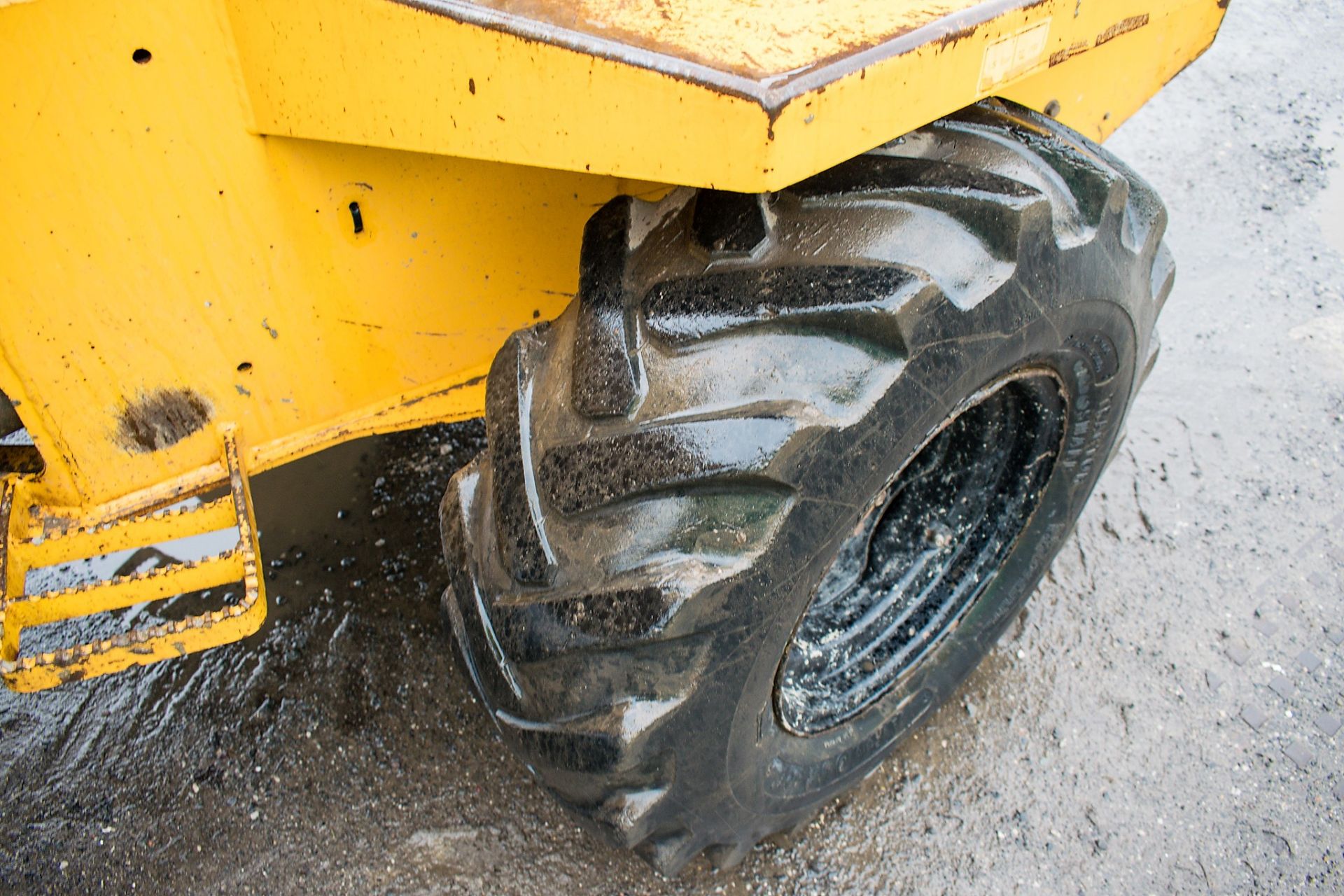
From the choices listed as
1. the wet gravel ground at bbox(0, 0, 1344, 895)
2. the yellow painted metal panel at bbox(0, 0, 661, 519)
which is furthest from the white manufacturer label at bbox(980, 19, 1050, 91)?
the wet gravel ground at bbox(0, 0, 1344, 895)

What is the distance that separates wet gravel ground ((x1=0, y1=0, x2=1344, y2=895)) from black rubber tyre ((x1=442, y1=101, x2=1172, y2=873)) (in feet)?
1.50

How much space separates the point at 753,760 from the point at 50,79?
46.5 inches

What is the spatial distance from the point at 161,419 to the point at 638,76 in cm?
81

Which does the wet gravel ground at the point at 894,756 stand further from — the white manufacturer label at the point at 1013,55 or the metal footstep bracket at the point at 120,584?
the white manufacturer label at the point at 1013,55

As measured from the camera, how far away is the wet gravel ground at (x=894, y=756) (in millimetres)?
1681

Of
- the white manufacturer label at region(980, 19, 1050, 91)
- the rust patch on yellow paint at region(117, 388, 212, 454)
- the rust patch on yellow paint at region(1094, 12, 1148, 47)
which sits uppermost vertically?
the white manufacturer label at region(980, 19, 1050, 91)

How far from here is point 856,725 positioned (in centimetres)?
164

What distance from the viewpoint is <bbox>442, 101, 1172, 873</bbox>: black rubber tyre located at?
3.65 feet

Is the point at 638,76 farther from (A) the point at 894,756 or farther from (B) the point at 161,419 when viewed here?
(A) the point at 894,756

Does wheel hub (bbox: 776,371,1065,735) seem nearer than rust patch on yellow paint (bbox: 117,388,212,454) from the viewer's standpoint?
No

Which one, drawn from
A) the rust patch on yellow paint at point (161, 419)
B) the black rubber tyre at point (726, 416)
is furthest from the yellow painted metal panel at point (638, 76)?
the rust patch on yellow paint at point (161, 419)

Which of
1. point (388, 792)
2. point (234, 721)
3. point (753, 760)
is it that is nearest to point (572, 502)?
point (753, 760)

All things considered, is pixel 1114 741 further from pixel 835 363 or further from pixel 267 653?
pixel 267 653

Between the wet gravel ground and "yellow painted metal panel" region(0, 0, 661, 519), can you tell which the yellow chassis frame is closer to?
"yellow painted metal panel" region(0, 0, 661, 519)
